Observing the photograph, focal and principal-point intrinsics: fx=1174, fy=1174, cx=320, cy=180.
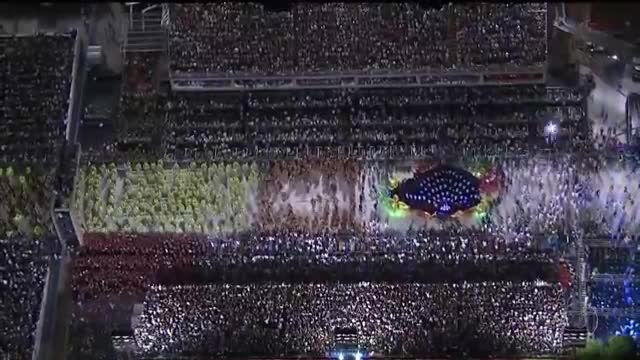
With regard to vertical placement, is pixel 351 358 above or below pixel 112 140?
below

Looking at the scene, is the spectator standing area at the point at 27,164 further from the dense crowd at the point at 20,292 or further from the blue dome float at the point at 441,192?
the blue dome float at the point at 441,192

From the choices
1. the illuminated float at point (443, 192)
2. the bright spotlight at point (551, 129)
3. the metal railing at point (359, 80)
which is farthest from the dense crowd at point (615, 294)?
the metal railing at point (359, 80)

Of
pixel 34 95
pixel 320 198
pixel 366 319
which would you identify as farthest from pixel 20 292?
pixel 366 319

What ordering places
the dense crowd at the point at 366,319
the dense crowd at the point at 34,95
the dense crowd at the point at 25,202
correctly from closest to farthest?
the dense crowd at the point at 366,319 → the dense crowd at the point at 25,202 → the dense crowd at the point at 34,95

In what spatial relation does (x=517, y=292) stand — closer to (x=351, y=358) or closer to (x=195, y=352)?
(x=351, y=358)

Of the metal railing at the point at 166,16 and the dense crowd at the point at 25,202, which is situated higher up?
the metal railing at the point at 166,16

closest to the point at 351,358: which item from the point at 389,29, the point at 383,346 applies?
the point at 383,346

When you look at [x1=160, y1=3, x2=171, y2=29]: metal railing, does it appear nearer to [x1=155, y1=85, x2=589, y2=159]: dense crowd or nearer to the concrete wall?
the concrete wall
